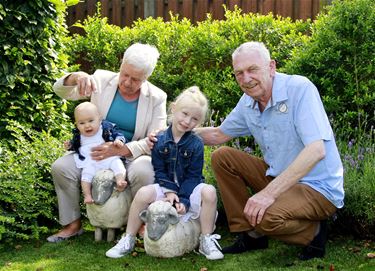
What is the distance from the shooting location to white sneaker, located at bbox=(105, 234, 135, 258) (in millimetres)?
4891

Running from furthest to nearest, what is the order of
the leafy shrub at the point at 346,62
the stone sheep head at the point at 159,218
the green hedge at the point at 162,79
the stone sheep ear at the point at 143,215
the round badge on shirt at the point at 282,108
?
the leafy shrub at the point at 346,62 < the green hedge at the point at 162,79 < the stone sheep ear at the point at 143,215 < the stone sheep head at the point at 159,218 < the round badge on shirt at the point at 282,108

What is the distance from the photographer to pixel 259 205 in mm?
Answer: 4344

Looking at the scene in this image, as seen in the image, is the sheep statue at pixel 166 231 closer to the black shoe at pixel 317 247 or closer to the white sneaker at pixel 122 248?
the white sneaker at pixel 122 248

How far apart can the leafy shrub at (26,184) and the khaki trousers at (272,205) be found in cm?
151

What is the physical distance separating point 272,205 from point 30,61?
299 cm

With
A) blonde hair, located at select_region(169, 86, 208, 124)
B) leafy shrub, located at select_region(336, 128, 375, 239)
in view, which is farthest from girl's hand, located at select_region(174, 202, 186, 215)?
leafy shrub, located at select_region(336, 128, 375, 239)

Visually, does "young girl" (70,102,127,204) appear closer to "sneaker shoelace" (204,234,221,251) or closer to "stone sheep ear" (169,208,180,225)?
"stone sheep ear" (169,208,180,225)

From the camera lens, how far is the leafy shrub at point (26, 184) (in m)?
5.25

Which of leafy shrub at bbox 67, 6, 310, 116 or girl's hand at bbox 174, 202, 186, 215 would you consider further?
leafy shrub at bbox 67, 6, 310, 116

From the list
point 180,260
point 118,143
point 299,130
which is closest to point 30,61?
point 118,143

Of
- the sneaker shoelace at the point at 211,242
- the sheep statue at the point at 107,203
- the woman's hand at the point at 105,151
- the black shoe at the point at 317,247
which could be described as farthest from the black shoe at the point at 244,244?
the woman's hand at the point at 105,151

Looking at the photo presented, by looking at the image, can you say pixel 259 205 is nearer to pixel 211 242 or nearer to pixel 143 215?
pixel 211 242

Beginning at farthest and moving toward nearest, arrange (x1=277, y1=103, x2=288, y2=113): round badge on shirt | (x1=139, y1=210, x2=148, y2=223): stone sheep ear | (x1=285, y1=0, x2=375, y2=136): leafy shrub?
1. (x1=285, y1=0, x2=375, y2=136): leafy shrub
2. (x1=139, y1=210, x2=148, y2=223): stone sheep ear
3. (x1=277, y1=103, x2=288, y2=113): round badge on shirt

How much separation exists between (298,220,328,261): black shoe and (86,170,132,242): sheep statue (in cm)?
147
